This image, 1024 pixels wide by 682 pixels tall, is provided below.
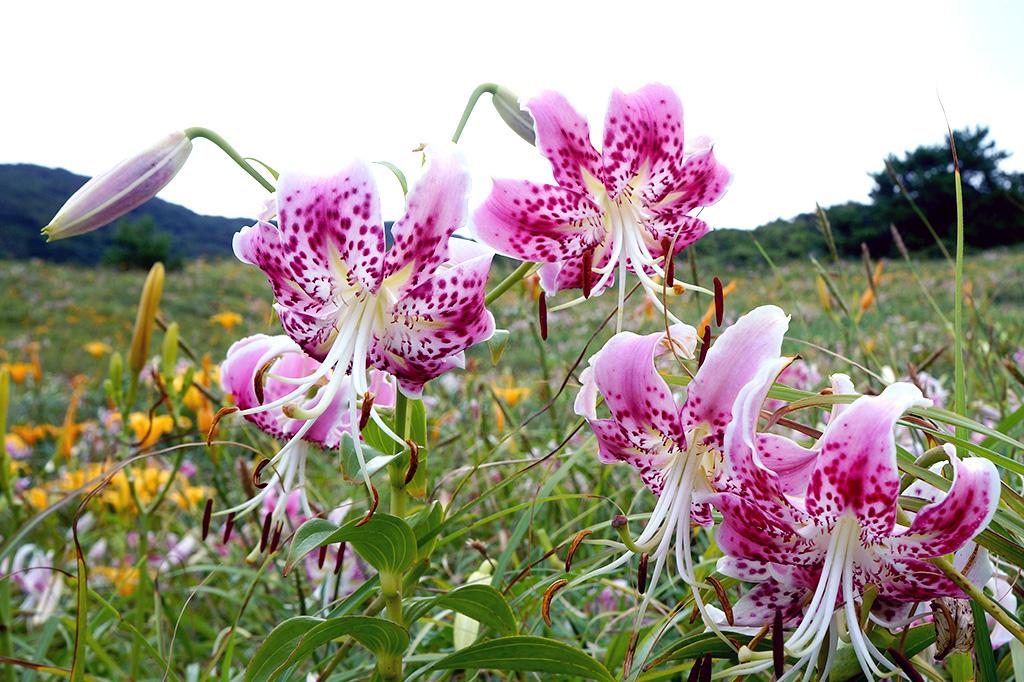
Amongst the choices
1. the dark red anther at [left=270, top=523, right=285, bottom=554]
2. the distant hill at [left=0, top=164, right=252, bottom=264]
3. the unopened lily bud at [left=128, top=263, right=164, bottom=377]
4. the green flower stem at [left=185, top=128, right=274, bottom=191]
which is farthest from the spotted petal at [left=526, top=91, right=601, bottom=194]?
the distant hill at [left=0, top=164, right=252, bottom=264]

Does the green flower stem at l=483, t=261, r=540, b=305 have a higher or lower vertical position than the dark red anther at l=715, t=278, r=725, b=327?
higher

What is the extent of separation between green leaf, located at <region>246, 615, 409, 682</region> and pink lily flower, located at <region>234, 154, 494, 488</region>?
122mm

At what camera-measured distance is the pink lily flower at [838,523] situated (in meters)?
0.51

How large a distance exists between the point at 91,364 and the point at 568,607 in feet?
29.9

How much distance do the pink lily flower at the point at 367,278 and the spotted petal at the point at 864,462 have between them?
31 cm

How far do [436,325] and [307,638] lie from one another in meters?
0.28

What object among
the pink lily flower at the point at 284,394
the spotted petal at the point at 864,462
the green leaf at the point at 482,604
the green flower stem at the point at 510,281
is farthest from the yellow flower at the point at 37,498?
the spotted petal at the point at 864,462

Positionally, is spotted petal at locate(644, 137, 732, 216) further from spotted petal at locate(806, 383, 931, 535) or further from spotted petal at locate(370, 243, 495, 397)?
spotted petal at locate(806, 383, 931, 535)

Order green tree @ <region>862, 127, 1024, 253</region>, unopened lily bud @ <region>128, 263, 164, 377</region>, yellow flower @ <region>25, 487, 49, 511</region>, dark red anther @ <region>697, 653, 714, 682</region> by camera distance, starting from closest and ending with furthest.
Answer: dark red anther @ <region>697, 653, 714, 682</region> → unopened lily bud @ <region>128, 263, 164, 377</region> → yellow flower @ <region>25, 487, 49, 511</region> → green tree @ <region>862, 127, 1024, 253</region>

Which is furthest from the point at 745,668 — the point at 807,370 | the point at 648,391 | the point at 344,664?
the point at 807,370

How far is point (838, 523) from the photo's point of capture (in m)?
0.58

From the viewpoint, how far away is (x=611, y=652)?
0.92 metres

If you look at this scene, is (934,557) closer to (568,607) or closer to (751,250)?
(568,607)

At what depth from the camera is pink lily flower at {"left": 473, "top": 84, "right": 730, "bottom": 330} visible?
28.9 inches
